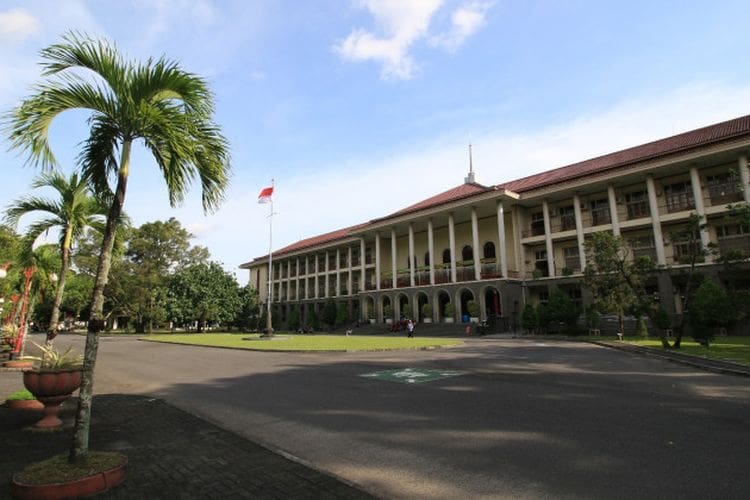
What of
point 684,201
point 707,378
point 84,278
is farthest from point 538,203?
point 84,278

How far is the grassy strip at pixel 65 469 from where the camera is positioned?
3771 mm

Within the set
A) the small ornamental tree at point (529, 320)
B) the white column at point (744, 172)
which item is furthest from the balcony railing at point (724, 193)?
the small ornamental tree at point (529, 320)

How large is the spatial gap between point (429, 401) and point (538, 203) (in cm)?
3206

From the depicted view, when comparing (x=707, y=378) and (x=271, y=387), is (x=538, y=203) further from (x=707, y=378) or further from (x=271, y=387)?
(x=271, y=387)

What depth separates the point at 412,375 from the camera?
36.2 ft

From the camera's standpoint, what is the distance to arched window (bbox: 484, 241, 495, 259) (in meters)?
→ 40.0

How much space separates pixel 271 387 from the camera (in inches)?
385

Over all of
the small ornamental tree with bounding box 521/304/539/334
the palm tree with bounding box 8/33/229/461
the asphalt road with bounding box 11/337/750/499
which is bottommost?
the asphalt road with bounding box 11/337/750/499

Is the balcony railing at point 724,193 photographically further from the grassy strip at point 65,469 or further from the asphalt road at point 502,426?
the grassy strip at point 65,469

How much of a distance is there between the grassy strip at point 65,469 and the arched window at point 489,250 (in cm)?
3793

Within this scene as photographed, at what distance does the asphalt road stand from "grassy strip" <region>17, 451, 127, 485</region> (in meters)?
1.85

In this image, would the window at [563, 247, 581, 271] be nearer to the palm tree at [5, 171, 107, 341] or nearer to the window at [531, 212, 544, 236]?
the window at [531, 212, 544, 236]

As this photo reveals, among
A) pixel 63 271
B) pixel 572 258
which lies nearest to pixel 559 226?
pixel 572 258

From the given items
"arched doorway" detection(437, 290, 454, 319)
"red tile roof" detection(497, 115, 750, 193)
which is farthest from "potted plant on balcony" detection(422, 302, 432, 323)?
"red tile roof" detection(497, 115, 750, 193)
